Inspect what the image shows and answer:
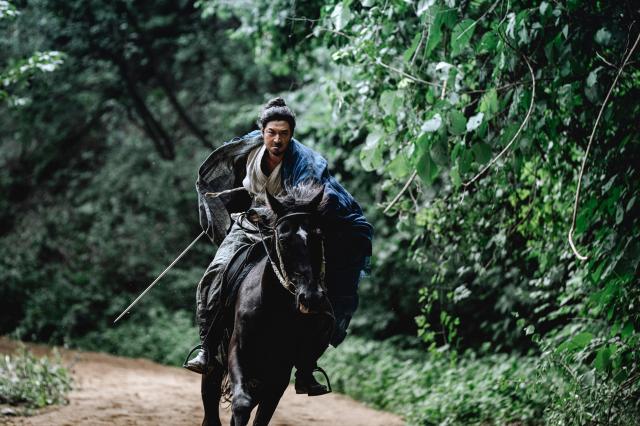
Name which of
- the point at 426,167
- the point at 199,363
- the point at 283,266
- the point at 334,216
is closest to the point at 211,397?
the point at 199,363

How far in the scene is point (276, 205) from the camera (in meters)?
4.58

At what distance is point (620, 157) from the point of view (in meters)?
5.48

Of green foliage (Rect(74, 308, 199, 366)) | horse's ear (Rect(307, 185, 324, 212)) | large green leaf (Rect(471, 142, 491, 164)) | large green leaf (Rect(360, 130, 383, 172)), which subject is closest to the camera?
horse's ear (Rect(307, 185, 324, 212))

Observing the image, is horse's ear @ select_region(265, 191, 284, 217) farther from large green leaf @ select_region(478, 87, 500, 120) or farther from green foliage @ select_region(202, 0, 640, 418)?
large green leaf @ select_region(478, 87, 500, 120)

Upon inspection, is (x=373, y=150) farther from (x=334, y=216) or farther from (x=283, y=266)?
(x=283, y=266)

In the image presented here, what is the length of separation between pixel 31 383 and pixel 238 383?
533 centimetres

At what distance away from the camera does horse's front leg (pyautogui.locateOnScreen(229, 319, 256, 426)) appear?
4.68 m

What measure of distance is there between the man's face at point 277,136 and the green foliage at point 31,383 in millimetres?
5182

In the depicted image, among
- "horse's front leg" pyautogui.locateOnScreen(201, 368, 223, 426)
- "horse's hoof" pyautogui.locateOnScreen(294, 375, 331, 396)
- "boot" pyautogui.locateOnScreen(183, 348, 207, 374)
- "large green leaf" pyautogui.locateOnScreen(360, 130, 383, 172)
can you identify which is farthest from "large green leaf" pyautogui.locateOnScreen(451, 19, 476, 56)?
"horse's front leg" pyautogui.locateOnScreen(201, 368, 223, 426)

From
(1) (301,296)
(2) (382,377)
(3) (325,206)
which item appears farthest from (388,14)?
(2) (382,377)

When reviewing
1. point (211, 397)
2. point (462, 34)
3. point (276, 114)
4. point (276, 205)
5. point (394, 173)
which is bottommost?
point (211, 397)

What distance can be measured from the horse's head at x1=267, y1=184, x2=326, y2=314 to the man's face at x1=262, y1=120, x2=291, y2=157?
0.69 meters

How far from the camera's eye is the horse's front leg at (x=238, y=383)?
15.3 ft

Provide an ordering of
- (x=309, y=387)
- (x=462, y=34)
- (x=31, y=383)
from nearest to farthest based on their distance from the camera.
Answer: (x=462, y=34)
(x=309, y=387)
(x=31, y=383)
